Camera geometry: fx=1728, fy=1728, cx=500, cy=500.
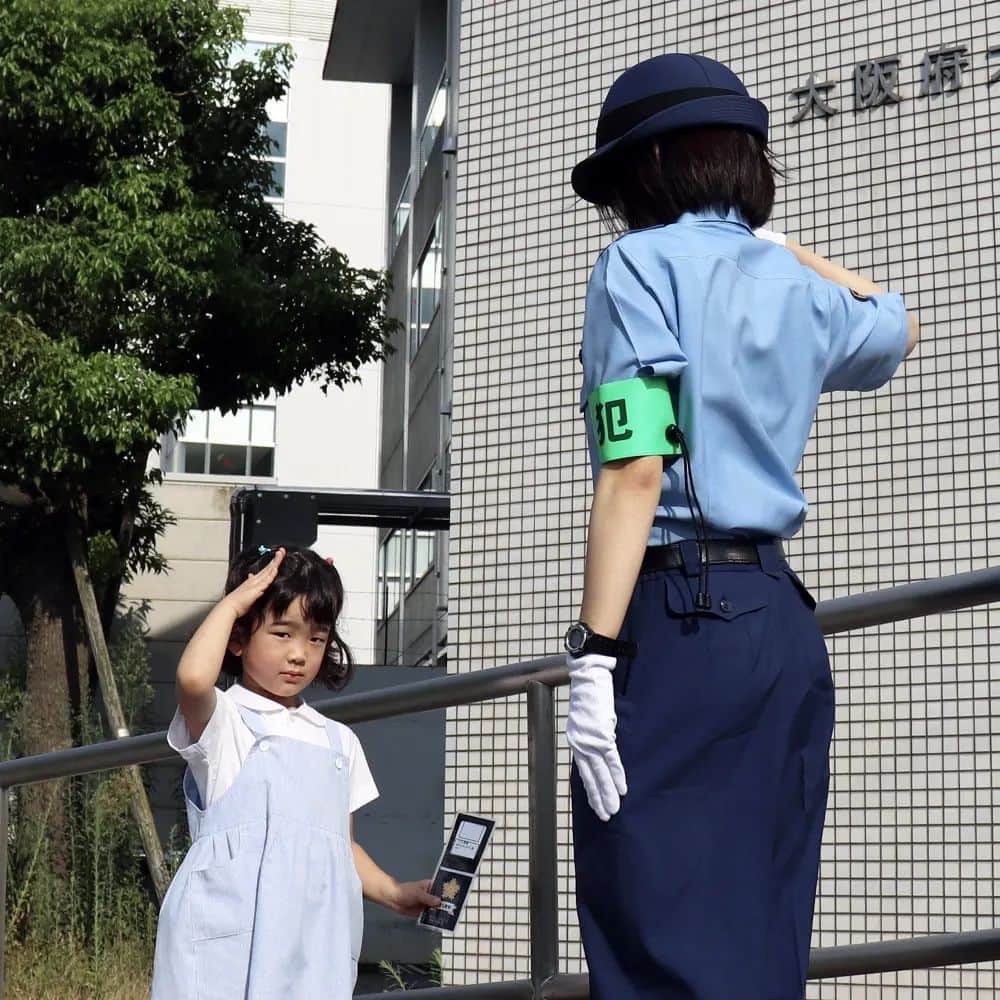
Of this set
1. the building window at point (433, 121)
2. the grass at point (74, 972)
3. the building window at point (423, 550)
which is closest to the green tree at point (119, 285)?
the building window at point (423, 550)

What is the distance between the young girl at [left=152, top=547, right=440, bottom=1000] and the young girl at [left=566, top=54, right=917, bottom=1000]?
734 millimetres

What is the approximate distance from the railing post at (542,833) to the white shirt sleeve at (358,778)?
10.1 inches

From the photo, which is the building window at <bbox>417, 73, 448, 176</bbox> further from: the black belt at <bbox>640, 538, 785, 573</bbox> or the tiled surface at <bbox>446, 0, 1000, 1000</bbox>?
the black belt at <bbox>640, 538, 785, 573</bbox>

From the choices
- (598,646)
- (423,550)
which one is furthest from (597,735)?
(423,550)

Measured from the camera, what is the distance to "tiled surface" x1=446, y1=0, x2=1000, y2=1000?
410cm

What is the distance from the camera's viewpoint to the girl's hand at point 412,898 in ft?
8.35

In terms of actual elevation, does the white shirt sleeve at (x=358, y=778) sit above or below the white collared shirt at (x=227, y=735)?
below

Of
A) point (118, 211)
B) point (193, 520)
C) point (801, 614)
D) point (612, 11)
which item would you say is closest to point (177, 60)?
point (118, 211)

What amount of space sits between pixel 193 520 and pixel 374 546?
3.47 m

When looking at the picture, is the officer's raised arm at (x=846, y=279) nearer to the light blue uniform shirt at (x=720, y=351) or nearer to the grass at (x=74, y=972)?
the light blue uniform shirt at (x=720, y=351)

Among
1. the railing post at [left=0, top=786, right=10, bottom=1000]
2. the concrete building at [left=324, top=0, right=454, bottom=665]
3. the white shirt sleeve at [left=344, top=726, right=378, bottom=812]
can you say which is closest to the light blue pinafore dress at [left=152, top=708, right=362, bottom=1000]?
the white shirt sleeve at [left=344, top=726, right=378, bottom=812]

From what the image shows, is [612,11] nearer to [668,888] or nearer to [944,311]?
[944,311]

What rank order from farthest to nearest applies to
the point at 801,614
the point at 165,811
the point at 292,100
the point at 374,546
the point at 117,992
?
1. the point at 292,100
2. the point at 374,546
3. the point at 165,811
4. the point at 117,992
5. the point at 801,614

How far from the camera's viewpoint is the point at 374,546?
23953mm
